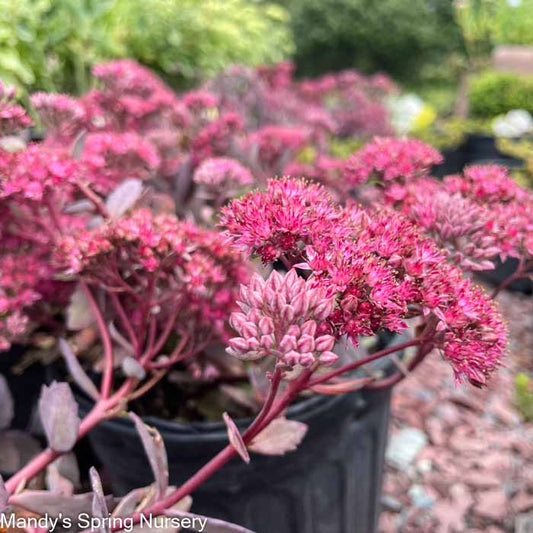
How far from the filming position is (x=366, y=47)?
9.79 metres

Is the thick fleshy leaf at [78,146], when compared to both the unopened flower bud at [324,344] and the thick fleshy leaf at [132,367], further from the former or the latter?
the unopened flower bud at [324,344]

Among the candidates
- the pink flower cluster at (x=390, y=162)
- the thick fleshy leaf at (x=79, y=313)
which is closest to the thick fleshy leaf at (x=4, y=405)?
the thick fleshy leaf at (x=79, y=313)

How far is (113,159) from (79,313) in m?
0.31

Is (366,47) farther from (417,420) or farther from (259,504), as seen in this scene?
(259,504)

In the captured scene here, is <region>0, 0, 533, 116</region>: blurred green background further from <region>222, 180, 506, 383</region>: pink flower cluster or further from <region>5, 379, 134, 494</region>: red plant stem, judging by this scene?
<region>222, 180, 506, 383</region>: pink flower cluster

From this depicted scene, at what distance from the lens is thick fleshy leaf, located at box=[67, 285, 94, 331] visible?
901 millimetres

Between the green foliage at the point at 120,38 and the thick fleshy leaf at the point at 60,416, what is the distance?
1201mm

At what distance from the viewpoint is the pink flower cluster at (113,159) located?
1003 mm

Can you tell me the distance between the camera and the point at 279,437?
2.48 feet

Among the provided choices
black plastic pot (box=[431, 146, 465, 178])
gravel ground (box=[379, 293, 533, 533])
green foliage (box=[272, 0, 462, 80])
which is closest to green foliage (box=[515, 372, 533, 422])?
gravel ground (box=[379, 293, 533, 533])

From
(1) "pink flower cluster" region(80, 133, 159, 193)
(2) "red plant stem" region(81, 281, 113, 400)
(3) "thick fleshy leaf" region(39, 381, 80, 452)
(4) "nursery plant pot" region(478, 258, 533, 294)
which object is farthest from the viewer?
(4) "nursery plant pot" region(478, 258, 533, 294)

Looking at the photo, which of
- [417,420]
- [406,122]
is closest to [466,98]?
[406,122]

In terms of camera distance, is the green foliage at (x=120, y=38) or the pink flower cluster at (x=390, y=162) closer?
the pink flower cluster at (x=390, y=162)

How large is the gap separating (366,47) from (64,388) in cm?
1011
